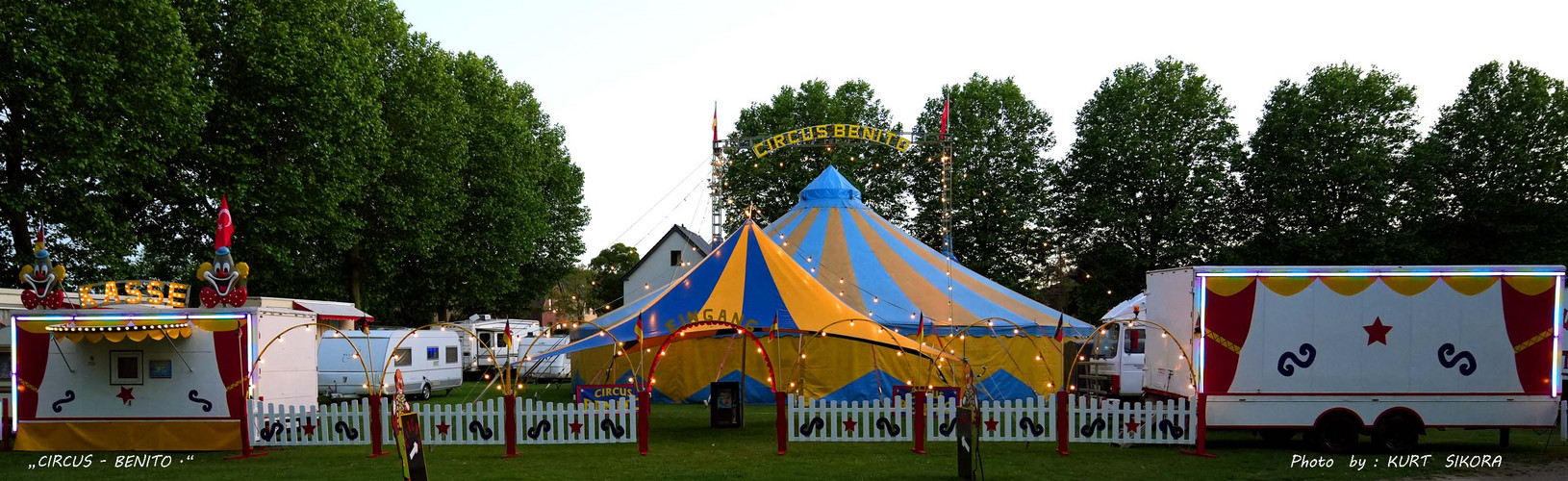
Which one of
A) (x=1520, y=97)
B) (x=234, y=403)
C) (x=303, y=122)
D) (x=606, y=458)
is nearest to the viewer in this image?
(x=606, y=458)

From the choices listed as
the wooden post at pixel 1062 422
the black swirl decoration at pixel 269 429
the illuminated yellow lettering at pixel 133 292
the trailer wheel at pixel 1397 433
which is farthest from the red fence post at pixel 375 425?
the trailer wheel at pixel 1397 433

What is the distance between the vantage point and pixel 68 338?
36.6ft

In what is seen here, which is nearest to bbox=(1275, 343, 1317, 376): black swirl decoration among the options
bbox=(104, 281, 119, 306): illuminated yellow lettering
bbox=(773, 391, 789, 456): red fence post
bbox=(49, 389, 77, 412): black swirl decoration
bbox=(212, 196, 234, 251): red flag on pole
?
bbox=(773, 391, 789, 456): red fence post

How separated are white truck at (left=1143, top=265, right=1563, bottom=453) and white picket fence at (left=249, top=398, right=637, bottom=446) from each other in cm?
650

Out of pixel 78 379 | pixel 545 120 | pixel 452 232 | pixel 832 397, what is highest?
pixel 545 120

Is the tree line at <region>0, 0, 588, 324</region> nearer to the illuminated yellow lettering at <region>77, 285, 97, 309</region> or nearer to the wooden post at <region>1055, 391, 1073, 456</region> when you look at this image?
the illuminated yellow lettering at <region>77, 285, 97, 309</region>

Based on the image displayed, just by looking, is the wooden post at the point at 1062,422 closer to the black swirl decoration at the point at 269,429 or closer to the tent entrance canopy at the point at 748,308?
the tent entrance canopy at the point at 748,308

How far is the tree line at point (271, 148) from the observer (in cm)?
1460

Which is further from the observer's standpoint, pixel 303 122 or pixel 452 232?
pixel 452 232

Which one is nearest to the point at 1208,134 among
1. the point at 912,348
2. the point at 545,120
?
the point at 912,348

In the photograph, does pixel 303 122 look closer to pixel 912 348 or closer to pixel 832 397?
pixel 832 397

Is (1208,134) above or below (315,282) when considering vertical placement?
above

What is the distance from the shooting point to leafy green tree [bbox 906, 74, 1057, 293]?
30.6 meters

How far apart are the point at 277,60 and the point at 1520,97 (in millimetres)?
27876
